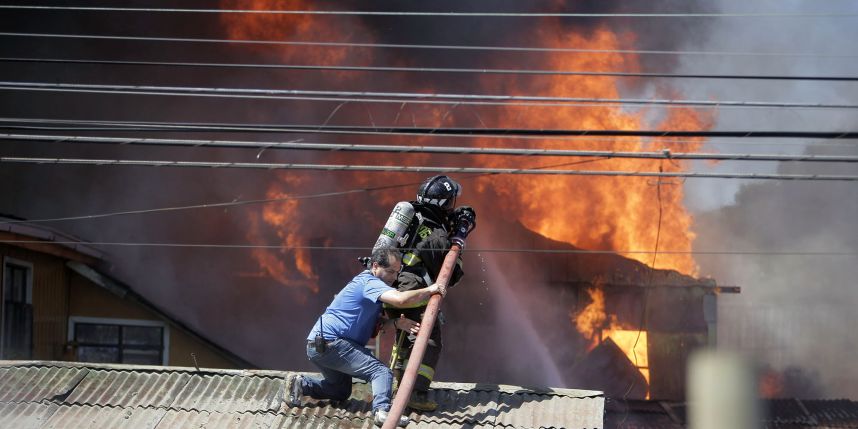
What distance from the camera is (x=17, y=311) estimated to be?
58.6 feet

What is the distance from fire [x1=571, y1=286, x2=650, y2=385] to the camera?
22.5 metres

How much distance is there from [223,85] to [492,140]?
6.59m

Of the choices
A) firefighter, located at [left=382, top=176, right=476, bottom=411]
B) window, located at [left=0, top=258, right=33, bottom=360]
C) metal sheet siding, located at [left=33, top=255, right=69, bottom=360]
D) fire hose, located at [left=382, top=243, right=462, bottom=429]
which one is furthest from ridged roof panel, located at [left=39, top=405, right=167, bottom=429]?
metal sheet siding, located at [left=33, top=255, right=69, bottom=360]

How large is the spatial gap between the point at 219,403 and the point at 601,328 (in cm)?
1536

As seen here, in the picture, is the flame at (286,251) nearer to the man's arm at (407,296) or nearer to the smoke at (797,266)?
the smoke at (797,266)

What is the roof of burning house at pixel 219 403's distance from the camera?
8.12 meters

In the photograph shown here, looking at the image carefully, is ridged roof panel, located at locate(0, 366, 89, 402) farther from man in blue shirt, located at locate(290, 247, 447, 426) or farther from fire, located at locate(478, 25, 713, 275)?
fire, located at locate(478, 25, 713, 275)

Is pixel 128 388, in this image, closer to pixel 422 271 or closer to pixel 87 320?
pixel 422 271

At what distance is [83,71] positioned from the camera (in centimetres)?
2316

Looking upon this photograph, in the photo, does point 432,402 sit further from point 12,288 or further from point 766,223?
point 766,223

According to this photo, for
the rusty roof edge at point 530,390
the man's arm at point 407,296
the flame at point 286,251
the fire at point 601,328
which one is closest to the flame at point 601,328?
the fire at point 601,328

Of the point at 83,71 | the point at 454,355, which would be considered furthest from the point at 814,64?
the point at 83,71

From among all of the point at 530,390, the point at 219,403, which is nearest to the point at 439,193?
the point at 530,390

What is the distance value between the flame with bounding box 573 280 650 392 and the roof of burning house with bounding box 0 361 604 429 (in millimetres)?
14498
